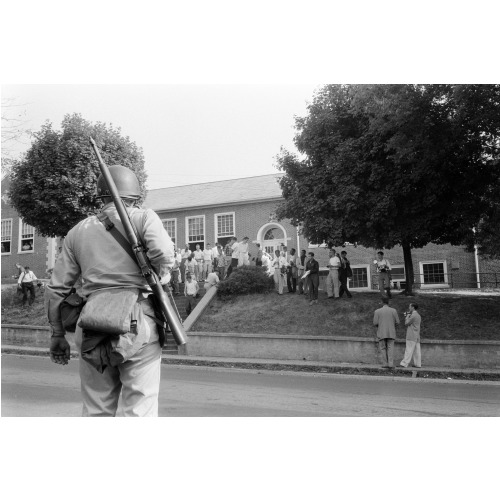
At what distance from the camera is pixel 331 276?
858 centimetres

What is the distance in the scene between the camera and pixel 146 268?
2.88 meters

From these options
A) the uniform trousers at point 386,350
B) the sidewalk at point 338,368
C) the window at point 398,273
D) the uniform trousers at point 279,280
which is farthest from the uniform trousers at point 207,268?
the window at point 398,273

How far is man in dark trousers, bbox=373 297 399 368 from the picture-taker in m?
8.64

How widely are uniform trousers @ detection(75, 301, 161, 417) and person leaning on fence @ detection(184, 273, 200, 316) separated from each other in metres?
4.40

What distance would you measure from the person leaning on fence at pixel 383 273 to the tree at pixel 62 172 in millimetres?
4762

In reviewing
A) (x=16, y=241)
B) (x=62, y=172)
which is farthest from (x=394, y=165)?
(x=16, y=241)

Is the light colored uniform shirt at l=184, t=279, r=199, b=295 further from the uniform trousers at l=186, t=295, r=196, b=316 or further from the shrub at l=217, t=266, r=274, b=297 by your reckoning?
the shrub at l=217, t=266, r=274, b=297

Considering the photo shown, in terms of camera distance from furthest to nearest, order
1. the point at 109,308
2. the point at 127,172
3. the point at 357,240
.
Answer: the point at 357,240 < the point at 127,172 < the point at 109,308

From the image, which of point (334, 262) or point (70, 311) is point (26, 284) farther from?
point (70, 311)

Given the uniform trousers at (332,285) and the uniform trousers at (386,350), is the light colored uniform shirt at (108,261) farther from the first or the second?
the uniform trousers at (386,350)

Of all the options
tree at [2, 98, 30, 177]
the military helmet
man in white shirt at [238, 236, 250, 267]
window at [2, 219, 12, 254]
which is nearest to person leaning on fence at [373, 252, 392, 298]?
man in white shirt at [238, 236, 250, 267]

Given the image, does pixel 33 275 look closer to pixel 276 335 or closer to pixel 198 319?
pixel 198 319

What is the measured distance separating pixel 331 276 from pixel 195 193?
272 centimetres

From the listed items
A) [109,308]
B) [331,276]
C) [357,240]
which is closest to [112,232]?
[109,308]
